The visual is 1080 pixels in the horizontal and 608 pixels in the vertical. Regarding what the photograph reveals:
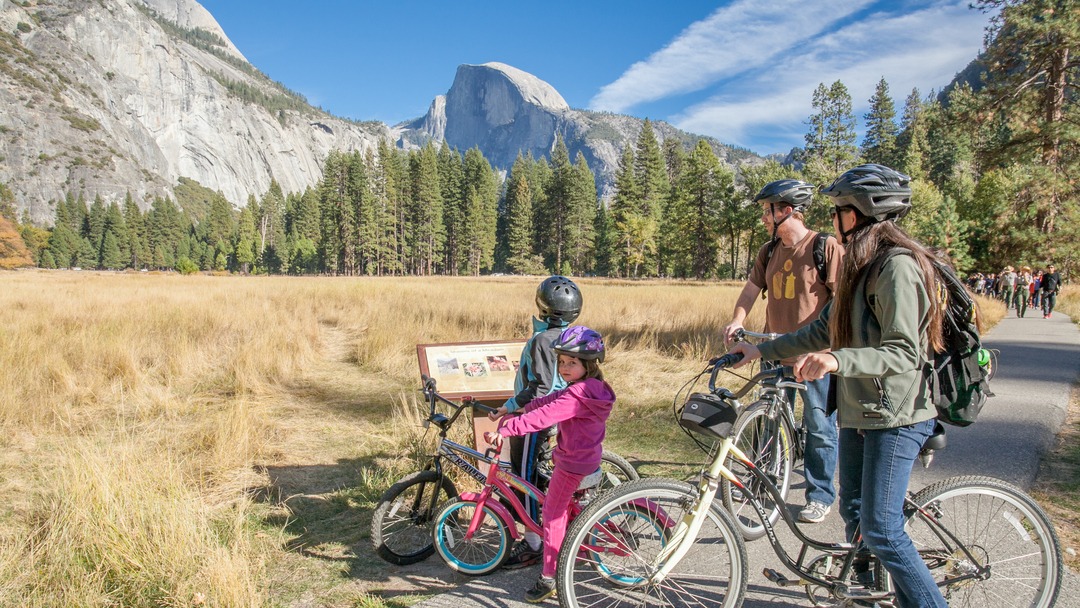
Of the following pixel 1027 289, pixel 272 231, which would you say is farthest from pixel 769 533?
pixel 272 231

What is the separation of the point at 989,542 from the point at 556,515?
6.09 ft

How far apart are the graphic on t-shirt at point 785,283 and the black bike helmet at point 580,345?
1621 millimetres

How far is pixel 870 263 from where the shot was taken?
6.91 ft

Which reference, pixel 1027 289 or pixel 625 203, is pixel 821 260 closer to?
pixel 1027 289

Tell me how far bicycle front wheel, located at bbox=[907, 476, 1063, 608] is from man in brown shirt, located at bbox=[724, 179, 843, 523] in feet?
3.29

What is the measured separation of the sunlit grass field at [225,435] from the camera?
9.74 ft

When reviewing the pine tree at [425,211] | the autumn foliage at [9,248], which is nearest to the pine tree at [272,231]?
the pine tree at [425,211]

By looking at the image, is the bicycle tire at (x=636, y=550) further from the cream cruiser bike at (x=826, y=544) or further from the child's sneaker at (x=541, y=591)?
the child's sneaker at (x=541, y=591)

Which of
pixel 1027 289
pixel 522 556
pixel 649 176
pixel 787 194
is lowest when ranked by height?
pixel 522 556

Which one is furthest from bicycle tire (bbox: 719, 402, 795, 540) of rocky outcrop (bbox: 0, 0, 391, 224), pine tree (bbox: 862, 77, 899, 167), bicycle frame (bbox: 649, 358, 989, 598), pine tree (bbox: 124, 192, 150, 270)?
rocky outcrop (bbox: 0, 0, 391, 224)

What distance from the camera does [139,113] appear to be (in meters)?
160

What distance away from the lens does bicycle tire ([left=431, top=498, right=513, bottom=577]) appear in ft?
10.6

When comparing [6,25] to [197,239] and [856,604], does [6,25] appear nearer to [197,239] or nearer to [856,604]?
[197,239]

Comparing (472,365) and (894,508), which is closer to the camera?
(894,508)
